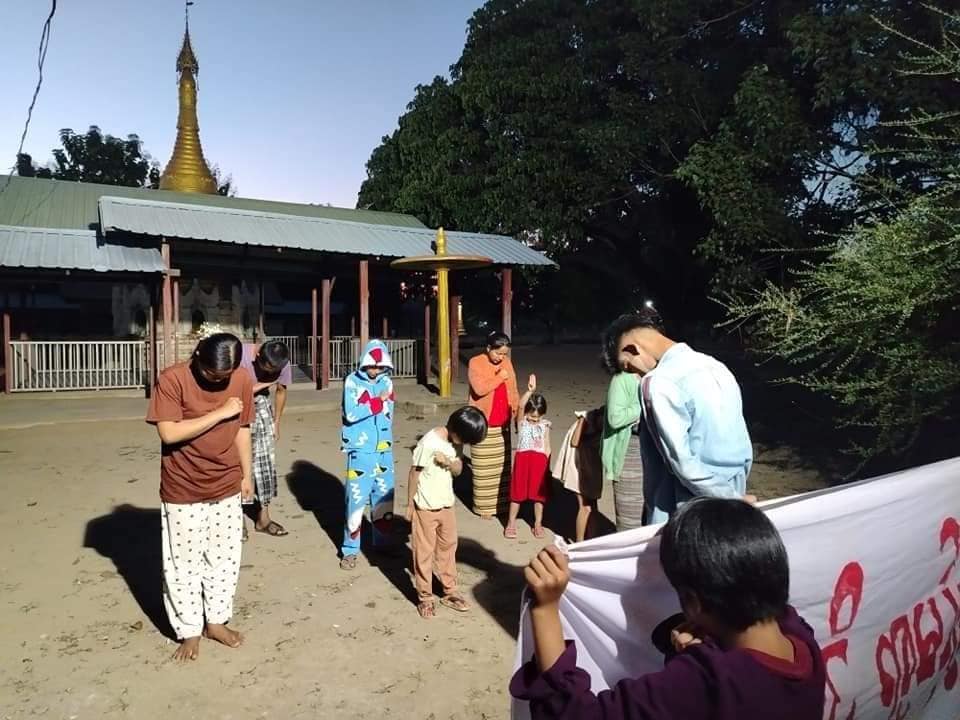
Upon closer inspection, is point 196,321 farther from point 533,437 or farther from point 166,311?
point 533,437

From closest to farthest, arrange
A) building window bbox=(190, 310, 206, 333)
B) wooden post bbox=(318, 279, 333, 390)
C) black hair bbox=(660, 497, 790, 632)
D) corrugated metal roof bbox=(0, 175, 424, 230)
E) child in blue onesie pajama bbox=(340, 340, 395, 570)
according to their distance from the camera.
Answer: black hair bbox=(660, 497, 790, 632) → child in blue onesie pajama bbox=(340, 340, 395, 570) → wooden post bbox=(318, 279, 333, 390) → corrugated metal roof bbox=(0, 175, 424, 230) → building window bbox=(190, 310, 206, 333)

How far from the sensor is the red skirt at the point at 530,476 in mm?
5348

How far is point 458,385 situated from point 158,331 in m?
6.54

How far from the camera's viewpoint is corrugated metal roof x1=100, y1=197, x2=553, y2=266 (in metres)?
11.9

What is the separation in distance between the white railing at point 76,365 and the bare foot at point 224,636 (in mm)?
11212

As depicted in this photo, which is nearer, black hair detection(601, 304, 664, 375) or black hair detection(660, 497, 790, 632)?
black hair detection(660, 497, 790, 632)

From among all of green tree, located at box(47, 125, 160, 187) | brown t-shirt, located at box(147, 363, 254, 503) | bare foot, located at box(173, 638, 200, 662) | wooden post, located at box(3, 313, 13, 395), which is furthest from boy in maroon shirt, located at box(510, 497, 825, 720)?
green tree, located at box(47, 125, 160, 187)

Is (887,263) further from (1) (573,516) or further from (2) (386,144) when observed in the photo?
(2) (386,144)

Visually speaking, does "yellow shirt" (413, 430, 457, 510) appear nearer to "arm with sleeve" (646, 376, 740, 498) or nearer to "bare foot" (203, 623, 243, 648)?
"bare foot" (203, 623, 243, 648)

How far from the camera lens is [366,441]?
4.62 metres

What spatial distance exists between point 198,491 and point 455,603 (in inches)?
63.4

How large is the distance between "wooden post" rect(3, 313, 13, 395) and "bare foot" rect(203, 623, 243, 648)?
1170cm

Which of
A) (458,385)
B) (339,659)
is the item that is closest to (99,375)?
(458,385)

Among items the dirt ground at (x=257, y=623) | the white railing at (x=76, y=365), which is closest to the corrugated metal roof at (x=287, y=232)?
the white railing at (x=76, y=365)
